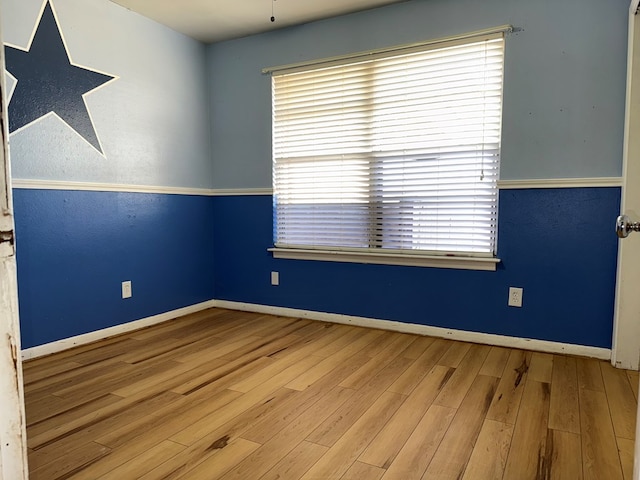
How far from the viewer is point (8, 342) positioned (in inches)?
30.6

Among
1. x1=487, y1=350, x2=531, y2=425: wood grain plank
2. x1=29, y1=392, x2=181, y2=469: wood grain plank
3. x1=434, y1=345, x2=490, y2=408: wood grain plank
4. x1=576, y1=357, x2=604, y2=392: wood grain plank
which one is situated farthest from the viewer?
x1=576, y1=357, x2=604, y2=392: wood grain plank

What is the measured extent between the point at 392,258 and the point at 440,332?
568mm

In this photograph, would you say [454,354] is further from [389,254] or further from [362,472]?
[362,472]

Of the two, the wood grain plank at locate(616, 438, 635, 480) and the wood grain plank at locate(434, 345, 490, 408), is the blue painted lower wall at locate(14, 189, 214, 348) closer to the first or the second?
the wood grain plank at locate(434, 345, 490, 408)

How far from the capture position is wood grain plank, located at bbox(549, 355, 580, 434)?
170 cm

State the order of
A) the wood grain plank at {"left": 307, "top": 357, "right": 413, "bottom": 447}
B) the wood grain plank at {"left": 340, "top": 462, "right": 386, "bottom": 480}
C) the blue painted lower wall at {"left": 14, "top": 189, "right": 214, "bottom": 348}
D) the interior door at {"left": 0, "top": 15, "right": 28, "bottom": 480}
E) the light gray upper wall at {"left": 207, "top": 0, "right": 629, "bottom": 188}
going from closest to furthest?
the interior door at {"left": 0, "top": 15, "right": 28, "bottom": 480} → the wood grain plank at {"left": 340, "top": 462, "right": 386, "bottom": 480} → the wood grain plank at {"left": 307, "top": 357, "right": 413, "bottom": 447} → the light gray upper wall at {"left": 207, "top": 0, "right": 629, "bottom": 188} → the blue painted lower wall at {"left": 14, "top": 189, "right": 214, "bottom": 348}

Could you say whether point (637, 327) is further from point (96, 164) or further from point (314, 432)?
point (96, 164)

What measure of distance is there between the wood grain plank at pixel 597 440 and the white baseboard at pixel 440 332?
504 mm

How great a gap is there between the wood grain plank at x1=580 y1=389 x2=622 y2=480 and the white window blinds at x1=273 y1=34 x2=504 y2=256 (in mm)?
995

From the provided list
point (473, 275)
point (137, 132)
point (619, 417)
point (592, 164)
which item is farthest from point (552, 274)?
point (137, 132)

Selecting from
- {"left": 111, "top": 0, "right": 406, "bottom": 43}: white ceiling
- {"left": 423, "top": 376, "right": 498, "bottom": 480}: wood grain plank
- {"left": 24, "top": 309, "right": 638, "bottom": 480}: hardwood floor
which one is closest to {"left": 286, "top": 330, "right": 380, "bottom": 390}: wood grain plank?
{"left": 24, "top": 309, "right": 638, "bottom": 480}: hardwood floor

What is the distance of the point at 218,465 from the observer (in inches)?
56.1

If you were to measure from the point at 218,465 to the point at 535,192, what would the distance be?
7.12 feet

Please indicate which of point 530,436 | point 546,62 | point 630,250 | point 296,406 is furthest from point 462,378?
point 546,62
